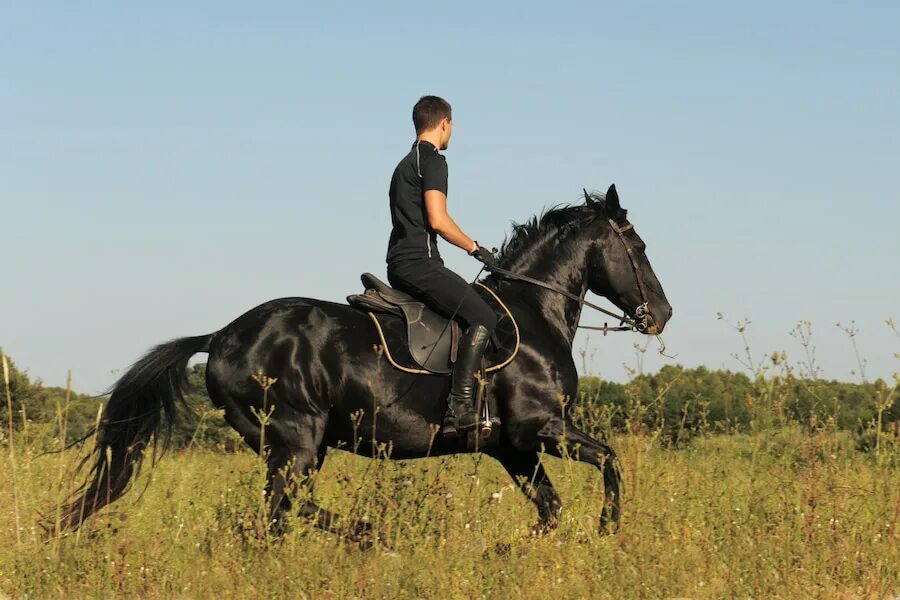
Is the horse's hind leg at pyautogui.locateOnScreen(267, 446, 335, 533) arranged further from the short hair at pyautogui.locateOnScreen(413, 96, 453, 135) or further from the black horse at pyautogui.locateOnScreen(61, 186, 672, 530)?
the short hair at pyautogui.locateOnScreen(413, 96, 453, 135)

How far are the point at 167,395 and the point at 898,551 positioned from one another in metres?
4.95

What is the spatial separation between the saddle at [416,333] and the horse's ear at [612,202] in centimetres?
Result: 135

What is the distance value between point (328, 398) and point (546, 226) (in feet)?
7.95

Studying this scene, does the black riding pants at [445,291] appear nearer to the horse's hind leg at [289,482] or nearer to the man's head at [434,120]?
the man's head at [434,120]

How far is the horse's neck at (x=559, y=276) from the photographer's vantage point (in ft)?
27.9

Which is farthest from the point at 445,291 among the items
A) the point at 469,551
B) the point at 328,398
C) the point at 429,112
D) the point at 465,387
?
the point at 469,551

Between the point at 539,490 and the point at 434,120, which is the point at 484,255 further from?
the point at 539,490

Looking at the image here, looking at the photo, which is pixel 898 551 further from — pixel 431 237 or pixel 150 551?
pixel 150 551

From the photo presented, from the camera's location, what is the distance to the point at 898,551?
6.46m

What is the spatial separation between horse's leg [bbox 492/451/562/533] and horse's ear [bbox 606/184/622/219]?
203 cm

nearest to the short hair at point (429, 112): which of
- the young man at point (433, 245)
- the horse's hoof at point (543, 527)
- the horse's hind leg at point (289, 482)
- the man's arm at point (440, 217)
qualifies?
the young man at point (433, 245)

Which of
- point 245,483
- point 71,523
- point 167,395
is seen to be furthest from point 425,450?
point 71,523

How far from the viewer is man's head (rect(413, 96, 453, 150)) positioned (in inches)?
315

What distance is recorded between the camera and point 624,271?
Answer: 8.69m
